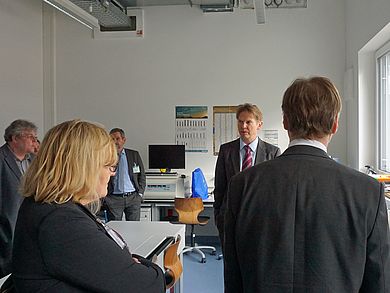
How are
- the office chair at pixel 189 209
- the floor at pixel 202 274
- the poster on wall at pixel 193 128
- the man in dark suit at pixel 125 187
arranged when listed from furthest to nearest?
1. the poster on wall at pixel 193 128
2. the office chair at pixel 189 209
3. the man in dark suit at pixel 125 187
4. the floor at pixel 202 274

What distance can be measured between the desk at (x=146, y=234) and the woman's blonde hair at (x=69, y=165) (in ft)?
4.47

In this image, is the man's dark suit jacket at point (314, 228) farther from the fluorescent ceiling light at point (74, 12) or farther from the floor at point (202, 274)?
the fluorescent ceiling light at point (74, 12)

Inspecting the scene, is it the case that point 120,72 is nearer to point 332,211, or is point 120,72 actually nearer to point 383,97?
point 383,97

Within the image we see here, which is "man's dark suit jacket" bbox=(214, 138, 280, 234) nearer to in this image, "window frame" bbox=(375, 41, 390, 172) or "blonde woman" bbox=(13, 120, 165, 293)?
"blonde woman" bbox=(13, 120, 165, 293)

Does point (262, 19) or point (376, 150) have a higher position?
point (262, 19)

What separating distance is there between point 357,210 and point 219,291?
135 inches

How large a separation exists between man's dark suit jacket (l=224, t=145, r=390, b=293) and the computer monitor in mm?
4920

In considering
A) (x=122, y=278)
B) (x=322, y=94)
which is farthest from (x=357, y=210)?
(x=122, y=278)

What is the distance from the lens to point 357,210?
135 centimetres

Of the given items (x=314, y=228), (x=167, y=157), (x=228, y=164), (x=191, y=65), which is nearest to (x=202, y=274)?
(x=167, y=157)

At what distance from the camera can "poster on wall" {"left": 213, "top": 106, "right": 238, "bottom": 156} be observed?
651cm

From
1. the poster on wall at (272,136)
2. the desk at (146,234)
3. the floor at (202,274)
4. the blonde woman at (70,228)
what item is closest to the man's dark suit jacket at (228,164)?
the desk at (146,234)

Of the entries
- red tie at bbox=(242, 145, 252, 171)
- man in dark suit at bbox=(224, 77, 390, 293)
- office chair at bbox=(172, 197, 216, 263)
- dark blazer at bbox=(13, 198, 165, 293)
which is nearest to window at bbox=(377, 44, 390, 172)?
office chair at bbox=(172, 197, 216, 263)

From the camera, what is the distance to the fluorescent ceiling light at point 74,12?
5225 mm
